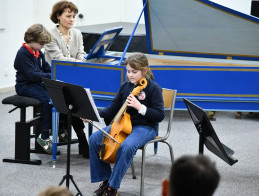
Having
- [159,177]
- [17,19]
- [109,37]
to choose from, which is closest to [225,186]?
[159,177]

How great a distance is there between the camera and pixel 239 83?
13.7 ft

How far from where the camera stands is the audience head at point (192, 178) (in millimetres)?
1217

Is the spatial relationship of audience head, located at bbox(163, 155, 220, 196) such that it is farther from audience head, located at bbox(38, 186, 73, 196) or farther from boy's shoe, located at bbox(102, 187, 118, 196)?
boy's shoe, located at bbox(102, 187, 118, 196)

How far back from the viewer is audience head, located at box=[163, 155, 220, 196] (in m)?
1.22

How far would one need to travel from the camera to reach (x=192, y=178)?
3.99 feet

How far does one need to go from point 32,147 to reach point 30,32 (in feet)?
4.04

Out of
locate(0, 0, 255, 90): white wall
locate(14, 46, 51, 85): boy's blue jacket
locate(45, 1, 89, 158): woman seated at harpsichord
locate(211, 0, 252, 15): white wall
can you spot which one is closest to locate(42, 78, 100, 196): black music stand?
locate(14, 46, 51, 85): boy's blue jacket

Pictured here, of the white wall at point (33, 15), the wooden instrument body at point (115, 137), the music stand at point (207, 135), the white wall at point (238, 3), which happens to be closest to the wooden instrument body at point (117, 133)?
the wooden instrument body at point (115, 137)

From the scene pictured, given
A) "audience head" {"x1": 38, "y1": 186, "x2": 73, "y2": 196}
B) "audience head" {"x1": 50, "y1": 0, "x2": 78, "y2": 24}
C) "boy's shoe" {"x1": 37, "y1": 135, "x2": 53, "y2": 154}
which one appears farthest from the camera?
"audience head" {"x1": 50, "y1": 0, "x2": 78, "y2": 24}

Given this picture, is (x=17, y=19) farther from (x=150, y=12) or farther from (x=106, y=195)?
(x=106, y=195)

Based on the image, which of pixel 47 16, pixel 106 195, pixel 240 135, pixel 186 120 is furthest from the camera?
pixel 47 16

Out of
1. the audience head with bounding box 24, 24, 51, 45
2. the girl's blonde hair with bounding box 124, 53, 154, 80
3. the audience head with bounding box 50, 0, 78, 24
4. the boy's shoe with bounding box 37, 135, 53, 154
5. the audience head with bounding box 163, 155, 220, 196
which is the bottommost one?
the boy's shoe with bounding box 37, 135, 53, 154

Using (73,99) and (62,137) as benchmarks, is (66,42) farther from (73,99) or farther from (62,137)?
(73,99)

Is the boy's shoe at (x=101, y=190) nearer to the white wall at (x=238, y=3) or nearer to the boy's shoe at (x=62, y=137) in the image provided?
the boy's shoe at (x=62, y=137)
